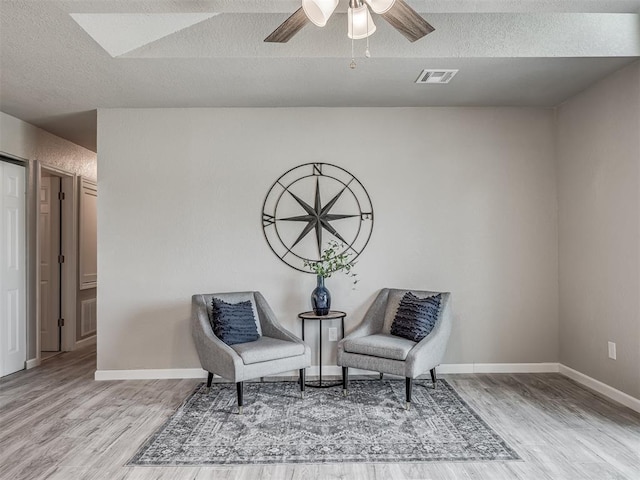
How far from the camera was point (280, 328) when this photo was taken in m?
3.95

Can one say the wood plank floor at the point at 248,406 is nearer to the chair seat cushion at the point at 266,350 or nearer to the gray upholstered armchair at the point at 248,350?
the gray upholstered armchair at the point at 248,350

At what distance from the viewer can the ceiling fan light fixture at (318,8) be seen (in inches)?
79.8

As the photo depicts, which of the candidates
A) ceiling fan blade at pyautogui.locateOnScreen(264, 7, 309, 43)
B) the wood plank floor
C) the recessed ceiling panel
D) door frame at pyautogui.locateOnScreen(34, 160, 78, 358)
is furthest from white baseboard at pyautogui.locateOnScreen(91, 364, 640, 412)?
ceiling fan blade at pyautogui.locateOnScreen(264, 7, 309, 43)

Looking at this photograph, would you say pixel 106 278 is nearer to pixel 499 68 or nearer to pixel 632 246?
pixel 499 68

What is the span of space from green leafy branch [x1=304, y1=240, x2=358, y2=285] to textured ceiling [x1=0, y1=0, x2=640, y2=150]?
1366 millimetres

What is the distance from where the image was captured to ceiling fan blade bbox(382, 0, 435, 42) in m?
2.08

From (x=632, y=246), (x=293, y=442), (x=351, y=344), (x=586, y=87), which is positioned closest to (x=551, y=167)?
(x=586, y=87)

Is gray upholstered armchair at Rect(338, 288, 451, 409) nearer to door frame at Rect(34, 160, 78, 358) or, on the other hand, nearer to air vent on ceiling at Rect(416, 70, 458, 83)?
air vent on ceiling at Rect(416, 70, 458, 83)

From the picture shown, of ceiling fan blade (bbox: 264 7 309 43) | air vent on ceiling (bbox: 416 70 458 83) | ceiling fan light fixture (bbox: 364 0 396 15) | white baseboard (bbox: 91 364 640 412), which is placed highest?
air vent on ceiling (bbox: 416 70 458 83)

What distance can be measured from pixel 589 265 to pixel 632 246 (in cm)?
55

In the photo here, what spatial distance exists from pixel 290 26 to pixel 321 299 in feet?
7.46

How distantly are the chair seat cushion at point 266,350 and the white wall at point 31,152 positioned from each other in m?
2.55

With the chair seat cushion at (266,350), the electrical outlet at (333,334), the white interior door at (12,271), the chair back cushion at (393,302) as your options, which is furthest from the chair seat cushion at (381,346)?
the white interior door at (12,271)

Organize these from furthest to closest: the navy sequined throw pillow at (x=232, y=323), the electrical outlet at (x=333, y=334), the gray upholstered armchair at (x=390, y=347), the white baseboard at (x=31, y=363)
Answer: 1. the white baseboard at (x=31, y=363)
2. the electrical outlet at (x=333, y=334)
3. the navy sequined throw pillow at (x=232, y=323)
4. the gray upholstered armchair at (x=390, y=347)
